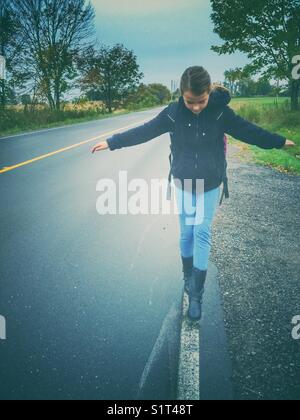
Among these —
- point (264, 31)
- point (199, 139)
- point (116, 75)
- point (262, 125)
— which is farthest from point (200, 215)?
point (116, 75)

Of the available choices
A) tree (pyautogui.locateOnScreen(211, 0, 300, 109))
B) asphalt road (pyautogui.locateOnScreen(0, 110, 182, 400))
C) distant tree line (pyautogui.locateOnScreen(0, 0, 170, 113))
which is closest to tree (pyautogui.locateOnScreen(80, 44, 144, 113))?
distant tree line (pyautogui.locateOnScreen(0, 0, 170, 113))

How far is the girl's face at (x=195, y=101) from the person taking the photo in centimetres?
281

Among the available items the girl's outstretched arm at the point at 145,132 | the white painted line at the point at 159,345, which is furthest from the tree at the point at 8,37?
the white painted line at the point at 159,345

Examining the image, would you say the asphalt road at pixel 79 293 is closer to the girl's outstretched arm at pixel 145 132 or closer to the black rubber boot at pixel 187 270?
the black rubber boot at pixel 187 270

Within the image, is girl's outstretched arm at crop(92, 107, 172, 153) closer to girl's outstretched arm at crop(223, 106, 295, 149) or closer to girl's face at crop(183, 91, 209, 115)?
girl's face at crop(183, 91, 209, 115)

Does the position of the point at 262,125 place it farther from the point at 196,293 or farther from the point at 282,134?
the point at 196,293

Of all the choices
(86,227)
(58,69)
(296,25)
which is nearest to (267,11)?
(296,25)

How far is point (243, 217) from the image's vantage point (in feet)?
18.7

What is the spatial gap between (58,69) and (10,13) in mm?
5171

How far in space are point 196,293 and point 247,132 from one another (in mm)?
1580

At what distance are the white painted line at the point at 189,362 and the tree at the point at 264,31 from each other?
67.2ft

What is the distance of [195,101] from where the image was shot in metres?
2.84

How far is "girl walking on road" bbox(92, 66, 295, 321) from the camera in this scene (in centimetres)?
288

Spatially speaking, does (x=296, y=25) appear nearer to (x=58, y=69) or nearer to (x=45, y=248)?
(x=58, y=69)
